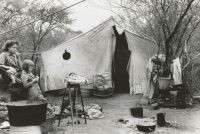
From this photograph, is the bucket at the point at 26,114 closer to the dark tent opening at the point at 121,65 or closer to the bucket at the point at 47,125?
the bucket at the point at 47,125

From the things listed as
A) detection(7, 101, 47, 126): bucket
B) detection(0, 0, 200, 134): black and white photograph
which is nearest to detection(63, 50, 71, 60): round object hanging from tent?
detection(0, 0, 200, 134): black and white photograph

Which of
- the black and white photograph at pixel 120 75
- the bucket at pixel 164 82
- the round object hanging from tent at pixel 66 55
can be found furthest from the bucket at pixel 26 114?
the round object hanging from tent at pixel 66 55

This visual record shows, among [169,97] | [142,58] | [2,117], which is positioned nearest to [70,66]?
[142,58]

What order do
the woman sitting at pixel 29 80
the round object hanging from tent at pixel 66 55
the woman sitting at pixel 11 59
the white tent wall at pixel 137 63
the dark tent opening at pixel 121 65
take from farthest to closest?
the dark tent opening at pixel 121 65 < the round object hanging from tent at pixel 66 55 < the white tent wall at pixel 137 63 < the woman sitting at pixel 29 80 < the woman sitting at pixel 11 59

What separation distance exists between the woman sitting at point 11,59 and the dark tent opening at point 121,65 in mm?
6825

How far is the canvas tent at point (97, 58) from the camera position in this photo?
1243 cm

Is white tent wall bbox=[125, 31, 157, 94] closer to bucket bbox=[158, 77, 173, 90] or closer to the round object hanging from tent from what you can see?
bucket bbox=[158, 77, 173, 90]

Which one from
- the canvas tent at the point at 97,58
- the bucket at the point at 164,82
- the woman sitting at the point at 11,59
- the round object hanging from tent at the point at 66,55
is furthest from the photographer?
the round object hanging from tent at the point at 66,55

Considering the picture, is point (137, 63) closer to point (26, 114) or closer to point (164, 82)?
point (164, 82)

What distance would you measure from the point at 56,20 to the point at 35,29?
1369 millimetres

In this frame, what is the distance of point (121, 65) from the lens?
1389 centimetres

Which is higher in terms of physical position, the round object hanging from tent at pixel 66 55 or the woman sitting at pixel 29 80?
the round object hanging from tent at pixel 66 55

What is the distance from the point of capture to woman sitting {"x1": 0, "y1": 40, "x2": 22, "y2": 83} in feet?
22.1

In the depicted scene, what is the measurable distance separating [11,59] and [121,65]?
7.44 m
